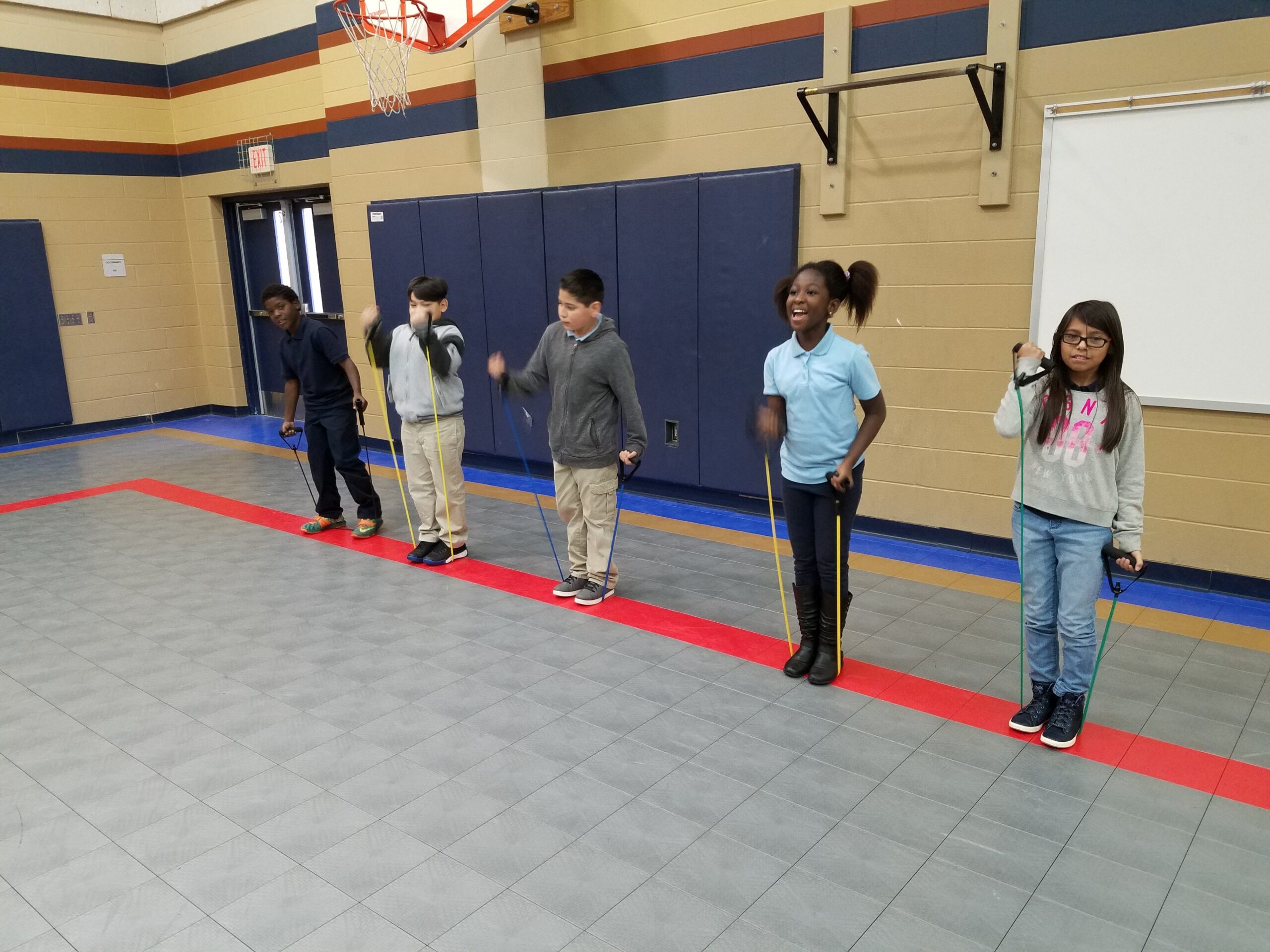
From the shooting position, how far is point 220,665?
355 centimetres

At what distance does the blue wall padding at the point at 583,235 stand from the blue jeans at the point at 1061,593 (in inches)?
139

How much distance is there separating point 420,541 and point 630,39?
331 cm

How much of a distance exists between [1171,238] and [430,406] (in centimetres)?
349

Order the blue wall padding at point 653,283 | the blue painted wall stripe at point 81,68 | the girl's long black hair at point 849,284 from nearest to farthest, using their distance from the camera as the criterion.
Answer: the girl's long black hair at point 849,284 < the blue wall padding at point 653,283 < the blue painted wall stripe at point 81,68

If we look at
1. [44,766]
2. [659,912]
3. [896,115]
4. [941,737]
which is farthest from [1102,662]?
[44,766]

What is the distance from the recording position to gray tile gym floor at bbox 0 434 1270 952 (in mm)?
2123

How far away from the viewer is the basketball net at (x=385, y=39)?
5.59 metres

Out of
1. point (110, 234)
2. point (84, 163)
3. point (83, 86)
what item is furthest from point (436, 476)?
point (83, 86)

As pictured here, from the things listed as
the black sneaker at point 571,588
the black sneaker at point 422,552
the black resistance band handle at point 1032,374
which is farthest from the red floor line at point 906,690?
the black resistance band handle at point 1032,374

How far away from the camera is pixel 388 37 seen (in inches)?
226

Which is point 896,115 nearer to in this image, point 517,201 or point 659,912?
point 517,201

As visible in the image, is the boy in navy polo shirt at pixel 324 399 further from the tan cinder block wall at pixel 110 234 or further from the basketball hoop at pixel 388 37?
the tan cinder block wall at pixel 110 234

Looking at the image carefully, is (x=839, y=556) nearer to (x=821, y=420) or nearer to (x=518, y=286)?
(x=821, y=420)

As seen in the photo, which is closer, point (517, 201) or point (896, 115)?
point (896, 115)
